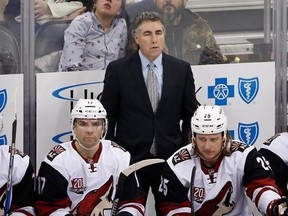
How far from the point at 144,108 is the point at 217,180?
0.67m

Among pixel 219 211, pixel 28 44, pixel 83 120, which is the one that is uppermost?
pixel 28 44

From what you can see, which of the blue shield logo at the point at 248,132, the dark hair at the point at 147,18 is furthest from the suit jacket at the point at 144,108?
the blue shield logo at the point at 248,132

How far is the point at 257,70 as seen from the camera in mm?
5574

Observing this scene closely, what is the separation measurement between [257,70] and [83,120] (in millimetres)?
1351

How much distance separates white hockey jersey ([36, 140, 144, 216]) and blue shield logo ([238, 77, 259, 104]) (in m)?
1.08

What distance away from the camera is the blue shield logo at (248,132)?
5594mm

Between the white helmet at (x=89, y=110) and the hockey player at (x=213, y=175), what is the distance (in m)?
0.42

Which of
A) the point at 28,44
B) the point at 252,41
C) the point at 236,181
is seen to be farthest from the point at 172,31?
the point at 236,181

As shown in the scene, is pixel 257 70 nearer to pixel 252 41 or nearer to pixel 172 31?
pixel 252 41

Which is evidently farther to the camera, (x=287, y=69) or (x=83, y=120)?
(x=287, y=69)

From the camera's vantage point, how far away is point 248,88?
18.3 ft

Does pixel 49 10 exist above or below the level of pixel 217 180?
above

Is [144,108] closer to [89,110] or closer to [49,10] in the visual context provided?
[89,110]

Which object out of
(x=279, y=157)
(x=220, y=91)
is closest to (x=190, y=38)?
(x=220, y=91)
